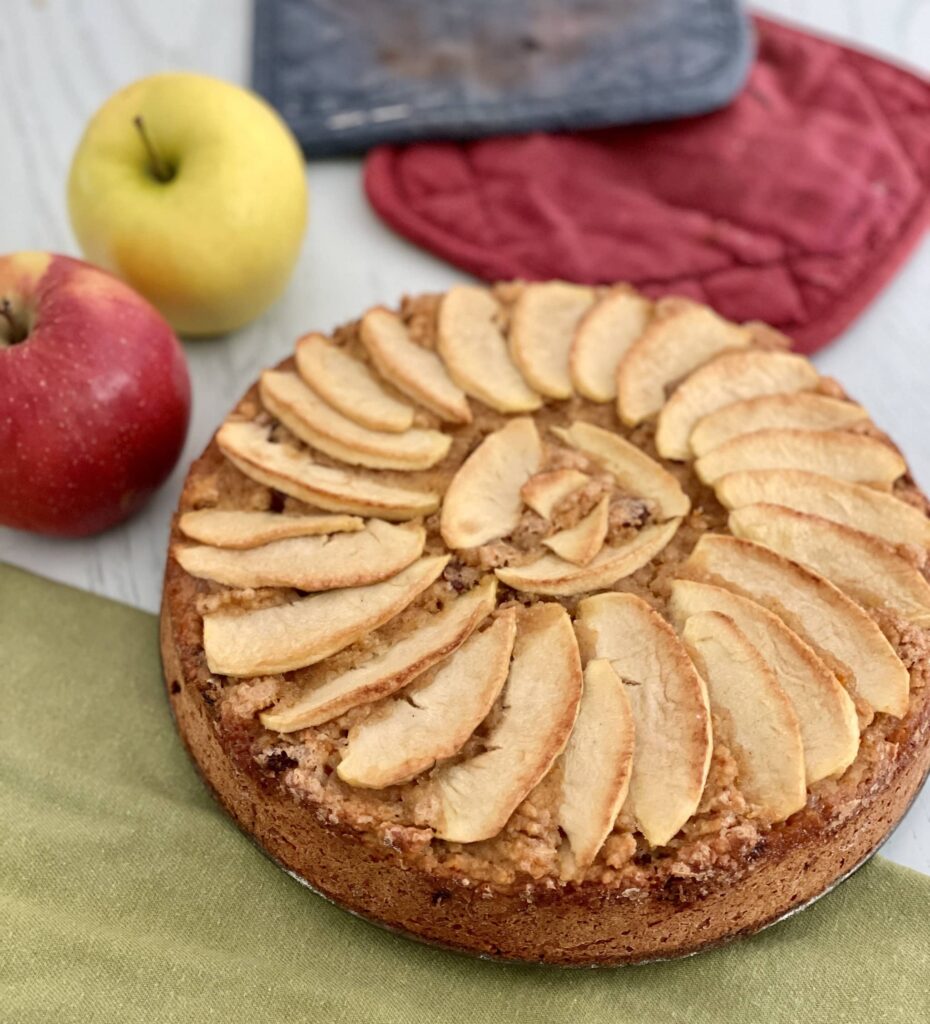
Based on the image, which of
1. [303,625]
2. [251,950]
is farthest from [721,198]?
[251,950]

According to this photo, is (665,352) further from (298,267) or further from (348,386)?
(298,267)

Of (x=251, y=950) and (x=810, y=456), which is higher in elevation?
(x=810, y=456)

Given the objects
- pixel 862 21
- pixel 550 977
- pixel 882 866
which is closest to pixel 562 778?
pixel 550 977

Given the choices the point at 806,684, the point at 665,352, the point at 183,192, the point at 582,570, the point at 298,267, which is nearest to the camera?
the point at 806,684

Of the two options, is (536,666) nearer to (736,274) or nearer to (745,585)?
(745,585)

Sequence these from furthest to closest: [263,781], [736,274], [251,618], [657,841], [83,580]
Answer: [736,274] < [83,580] < [251,618] < [263,781] < [657,841]
